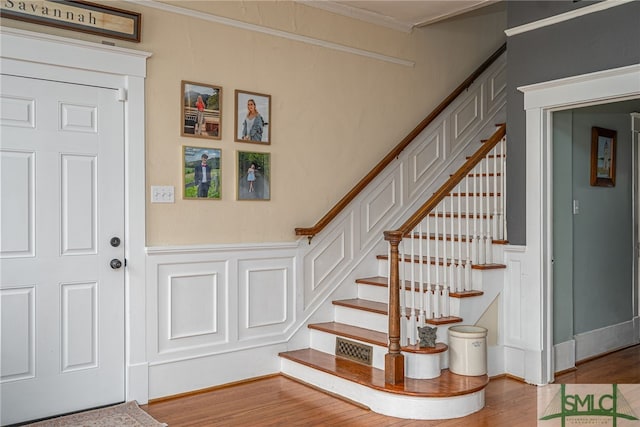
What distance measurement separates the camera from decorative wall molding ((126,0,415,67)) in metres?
3.86

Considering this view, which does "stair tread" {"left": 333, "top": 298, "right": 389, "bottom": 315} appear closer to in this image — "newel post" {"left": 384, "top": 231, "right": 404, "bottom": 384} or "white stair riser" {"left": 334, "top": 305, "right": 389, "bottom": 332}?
"white stair riser" {"left": 334, "top": 305, "right": 389, "bottom": 332}

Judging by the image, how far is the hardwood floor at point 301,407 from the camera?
135 inches

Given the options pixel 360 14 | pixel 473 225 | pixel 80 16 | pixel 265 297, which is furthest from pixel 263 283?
pixel 360 14

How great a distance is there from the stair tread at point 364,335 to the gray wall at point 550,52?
1253 mm

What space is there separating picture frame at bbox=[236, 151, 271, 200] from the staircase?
110 centimetres

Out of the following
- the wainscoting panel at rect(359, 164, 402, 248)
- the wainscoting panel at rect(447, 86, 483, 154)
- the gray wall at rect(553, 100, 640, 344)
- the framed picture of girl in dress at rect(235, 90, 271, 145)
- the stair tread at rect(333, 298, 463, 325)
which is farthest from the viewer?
the wainscoting panel at rect(447, 86, 483, 154)

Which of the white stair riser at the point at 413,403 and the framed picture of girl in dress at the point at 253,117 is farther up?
the framed picture of girl in dress at the point at 253,117

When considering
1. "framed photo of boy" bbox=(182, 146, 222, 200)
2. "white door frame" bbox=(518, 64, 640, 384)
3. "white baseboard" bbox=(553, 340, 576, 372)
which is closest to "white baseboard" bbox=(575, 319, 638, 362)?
"white baseboard" bbox=(553, 340, 576, 372)

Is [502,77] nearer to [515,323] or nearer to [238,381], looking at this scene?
[515,323]

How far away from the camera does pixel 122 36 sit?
3672 mm

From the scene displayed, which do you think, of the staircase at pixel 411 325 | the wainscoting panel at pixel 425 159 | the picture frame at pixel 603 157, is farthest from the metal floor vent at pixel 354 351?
the picture frame at pixel 603 157

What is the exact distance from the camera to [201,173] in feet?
13.3

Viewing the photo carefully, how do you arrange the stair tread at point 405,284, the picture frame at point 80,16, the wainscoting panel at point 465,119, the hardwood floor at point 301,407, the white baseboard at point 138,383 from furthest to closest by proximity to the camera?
1. the wainscoting panel at point 465,119
2. the stair tread at point 405,284
3. the white baseboard at point 138,383
4. the hardwood floor at point 301,407
5. the picture frame at point 80,16

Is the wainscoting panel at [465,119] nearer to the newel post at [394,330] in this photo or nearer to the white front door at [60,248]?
the newel post at [394,330]
